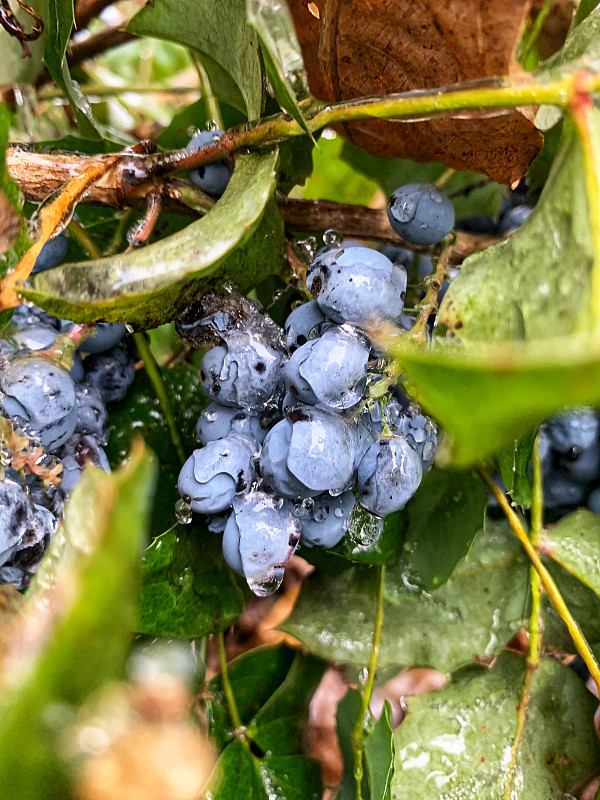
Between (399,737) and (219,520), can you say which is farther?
(399,737)

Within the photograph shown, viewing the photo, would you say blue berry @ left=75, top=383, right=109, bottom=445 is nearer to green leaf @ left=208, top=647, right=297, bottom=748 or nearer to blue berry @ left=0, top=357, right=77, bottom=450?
blue berry @ left=0, top=357, right=77, bottom=450

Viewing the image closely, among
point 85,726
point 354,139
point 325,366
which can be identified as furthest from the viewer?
point 354,139

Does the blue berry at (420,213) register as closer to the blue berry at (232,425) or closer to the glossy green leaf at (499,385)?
the blue berry at (232,425)

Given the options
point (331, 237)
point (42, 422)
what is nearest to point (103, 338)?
point (42, 422)

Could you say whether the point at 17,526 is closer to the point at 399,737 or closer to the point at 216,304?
the point at 216,304

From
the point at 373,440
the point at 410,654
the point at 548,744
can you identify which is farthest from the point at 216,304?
the point at 548,744

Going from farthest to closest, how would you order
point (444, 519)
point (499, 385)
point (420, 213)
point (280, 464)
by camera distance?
point (444, 519) < point (420, 213) < point (280, 464) < point (499, 385)

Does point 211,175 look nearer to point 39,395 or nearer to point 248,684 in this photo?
point 39,395
